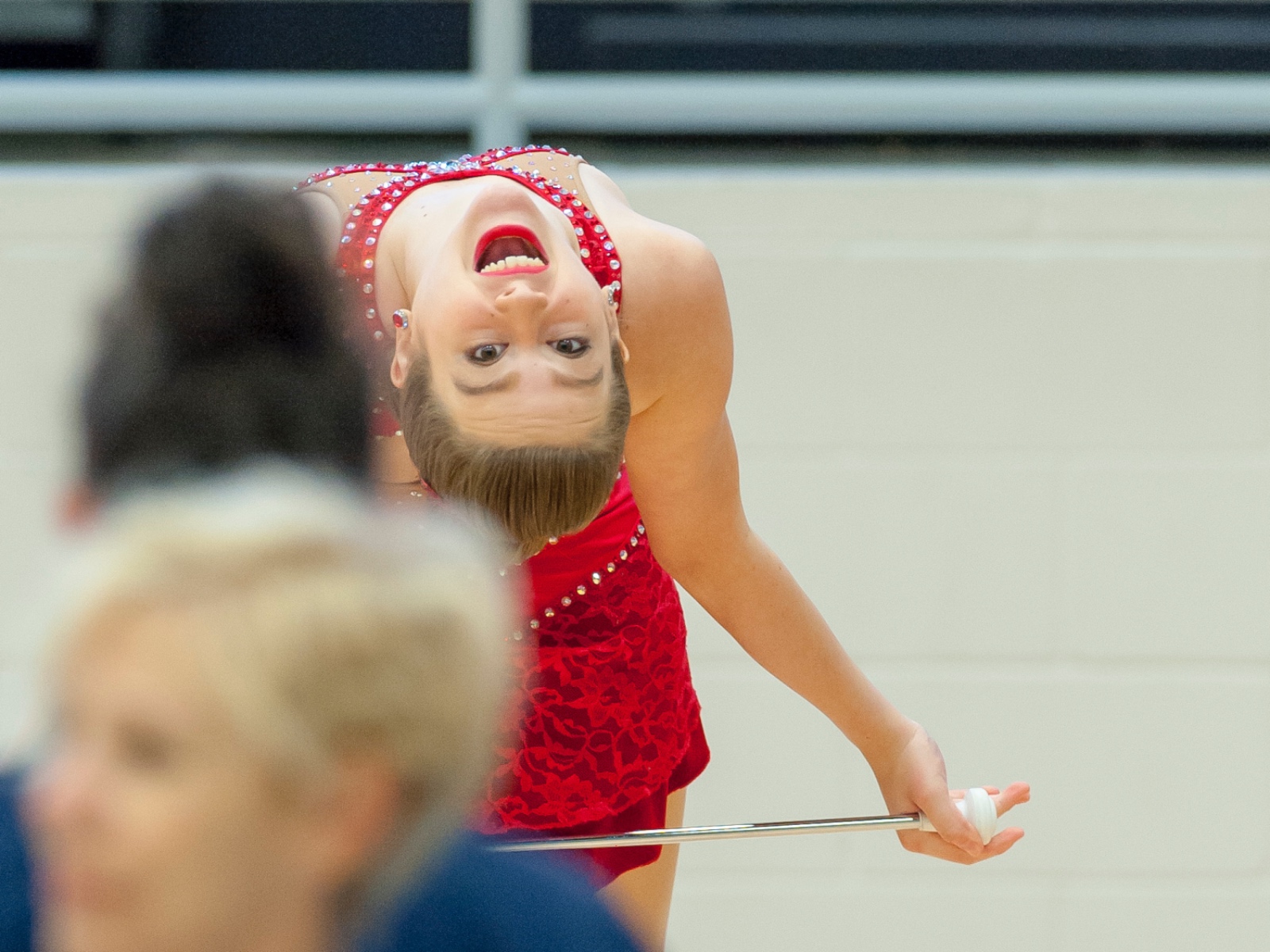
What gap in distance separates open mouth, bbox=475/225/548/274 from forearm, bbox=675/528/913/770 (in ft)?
1.18

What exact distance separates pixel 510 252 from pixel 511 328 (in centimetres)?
6

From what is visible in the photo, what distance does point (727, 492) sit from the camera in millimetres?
1101

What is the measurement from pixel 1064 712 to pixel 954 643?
15 cm

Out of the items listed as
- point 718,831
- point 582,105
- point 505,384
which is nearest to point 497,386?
point 505,384

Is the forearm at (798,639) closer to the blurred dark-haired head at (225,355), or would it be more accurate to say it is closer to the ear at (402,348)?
the ear at (402,348)

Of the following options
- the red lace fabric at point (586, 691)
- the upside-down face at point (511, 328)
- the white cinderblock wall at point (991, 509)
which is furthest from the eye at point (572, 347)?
the white cinderblock wall at point (991, 509)

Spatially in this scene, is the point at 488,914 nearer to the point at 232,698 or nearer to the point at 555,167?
the point at 232,698

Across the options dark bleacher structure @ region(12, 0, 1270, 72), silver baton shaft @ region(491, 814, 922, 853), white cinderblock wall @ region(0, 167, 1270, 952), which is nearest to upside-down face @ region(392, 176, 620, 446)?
silver baton shaft @ region(491, 814, 922, 853)

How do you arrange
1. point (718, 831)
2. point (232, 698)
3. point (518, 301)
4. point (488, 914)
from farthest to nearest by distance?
→ point (718, 831), point (518, 301), point (488, 914), point (232, 698)

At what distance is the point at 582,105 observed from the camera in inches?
62.6

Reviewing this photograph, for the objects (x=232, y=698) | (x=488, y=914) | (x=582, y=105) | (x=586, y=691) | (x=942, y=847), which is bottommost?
(x=942, y=847)

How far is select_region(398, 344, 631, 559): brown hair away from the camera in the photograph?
0.82m

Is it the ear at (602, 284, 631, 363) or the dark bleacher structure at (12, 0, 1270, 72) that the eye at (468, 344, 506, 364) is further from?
the dark bleacher structure at (12, 0, 1270, 72)

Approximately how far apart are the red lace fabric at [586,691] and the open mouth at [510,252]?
274 millimetres
